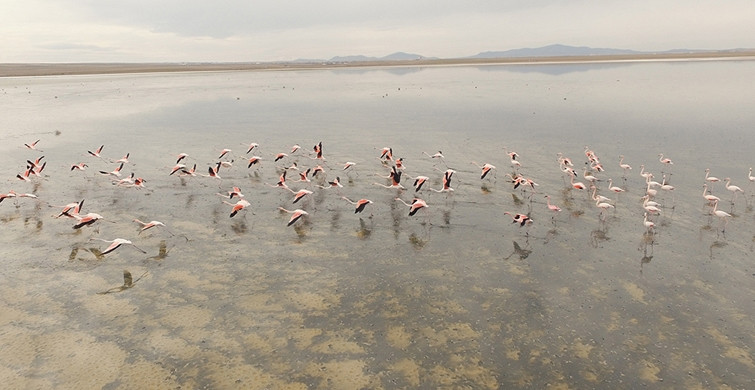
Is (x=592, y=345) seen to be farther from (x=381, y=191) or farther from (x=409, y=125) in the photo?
(x=409, y=125)

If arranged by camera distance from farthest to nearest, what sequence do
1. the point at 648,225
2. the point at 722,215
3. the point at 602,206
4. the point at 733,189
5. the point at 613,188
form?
the point at 613,188, the point at 733,189, the point at 602,206, the point at 722,215, the point at 648,225

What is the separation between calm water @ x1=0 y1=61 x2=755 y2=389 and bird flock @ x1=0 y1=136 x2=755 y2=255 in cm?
17

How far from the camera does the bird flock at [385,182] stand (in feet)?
38.2

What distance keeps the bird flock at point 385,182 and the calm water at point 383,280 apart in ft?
0.57

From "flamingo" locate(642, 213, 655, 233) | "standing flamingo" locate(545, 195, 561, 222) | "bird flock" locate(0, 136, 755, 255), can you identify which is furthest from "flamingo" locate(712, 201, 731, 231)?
"standing flamingo" locate(545, 195, 561, 222)

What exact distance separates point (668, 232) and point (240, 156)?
15.6 m

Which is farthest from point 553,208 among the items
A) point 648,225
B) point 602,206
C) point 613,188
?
point 613,188

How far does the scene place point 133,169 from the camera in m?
17.0

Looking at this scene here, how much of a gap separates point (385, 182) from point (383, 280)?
681 centimetres

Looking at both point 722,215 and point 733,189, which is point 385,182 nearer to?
point 722,215

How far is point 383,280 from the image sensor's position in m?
8.92

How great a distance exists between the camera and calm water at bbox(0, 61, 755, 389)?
6.51m

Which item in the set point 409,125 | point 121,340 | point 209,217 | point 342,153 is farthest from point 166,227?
point 409,125

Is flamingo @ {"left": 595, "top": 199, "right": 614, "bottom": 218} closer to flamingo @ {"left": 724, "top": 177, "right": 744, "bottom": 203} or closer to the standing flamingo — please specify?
the standing flamingo
